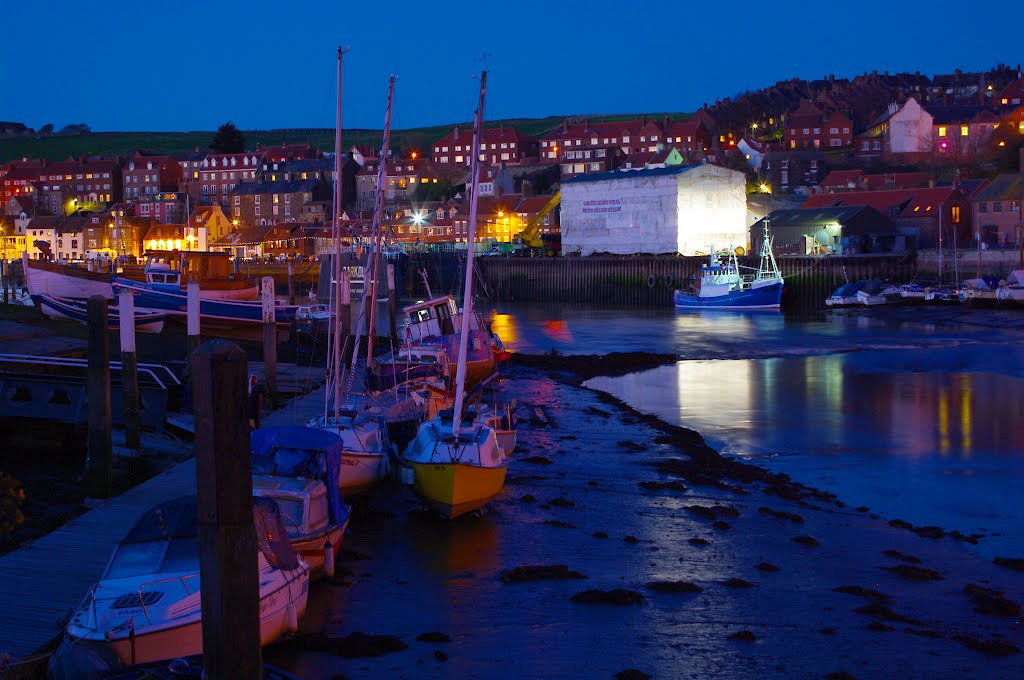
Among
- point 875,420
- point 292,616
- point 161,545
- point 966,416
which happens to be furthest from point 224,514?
point 966,416

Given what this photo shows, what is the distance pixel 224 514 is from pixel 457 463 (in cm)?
816

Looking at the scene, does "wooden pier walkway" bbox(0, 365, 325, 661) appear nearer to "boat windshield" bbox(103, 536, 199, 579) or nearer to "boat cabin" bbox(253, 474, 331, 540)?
"boat windshield" bbox(103, 536, 199, 579)

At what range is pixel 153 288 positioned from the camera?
125 ft

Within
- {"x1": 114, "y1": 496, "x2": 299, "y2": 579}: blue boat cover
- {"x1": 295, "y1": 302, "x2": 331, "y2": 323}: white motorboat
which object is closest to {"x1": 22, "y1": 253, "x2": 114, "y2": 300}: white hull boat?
{"x1": 295, "y1": 302, "x2": 331, "y2": 323}: white motorboat

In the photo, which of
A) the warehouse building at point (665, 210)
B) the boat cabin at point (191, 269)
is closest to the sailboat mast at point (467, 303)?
the boat cabin at point (191, 269)

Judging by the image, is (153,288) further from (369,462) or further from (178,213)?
(178,213)

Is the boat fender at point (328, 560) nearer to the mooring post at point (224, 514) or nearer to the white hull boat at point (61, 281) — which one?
the mooring post at point (224, 514)

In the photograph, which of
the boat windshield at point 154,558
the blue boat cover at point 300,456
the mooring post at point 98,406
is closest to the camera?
the boat windshield at point 154,558

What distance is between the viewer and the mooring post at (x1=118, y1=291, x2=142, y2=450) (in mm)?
16703

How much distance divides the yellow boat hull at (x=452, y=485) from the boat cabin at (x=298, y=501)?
7.51 ft

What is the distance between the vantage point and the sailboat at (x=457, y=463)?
47.9 ft

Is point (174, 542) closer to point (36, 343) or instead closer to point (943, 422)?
point (36, 343)

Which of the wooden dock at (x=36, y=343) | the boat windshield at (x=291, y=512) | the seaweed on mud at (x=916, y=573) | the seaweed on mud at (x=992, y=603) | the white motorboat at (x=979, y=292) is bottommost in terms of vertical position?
the seaweed on mud at (x=992, y=603)

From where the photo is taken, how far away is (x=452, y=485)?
14562mm
